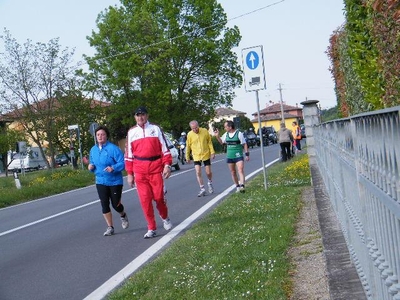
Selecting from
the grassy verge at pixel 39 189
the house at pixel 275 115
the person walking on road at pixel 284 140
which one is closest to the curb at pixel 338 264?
the grassy verge at pixel 39 189

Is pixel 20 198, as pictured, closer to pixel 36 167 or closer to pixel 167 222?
pixel 167 222

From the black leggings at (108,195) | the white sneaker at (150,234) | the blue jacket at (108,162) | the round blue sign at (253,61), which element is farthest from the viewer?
the round blue sign at (253,61)

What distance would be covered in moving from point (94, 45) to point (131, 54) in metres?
4.67

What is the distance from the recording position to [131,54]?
56469mm

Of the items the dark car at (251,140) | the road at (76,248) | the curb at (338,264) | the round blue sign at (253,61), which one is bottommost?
the road at (76,248)

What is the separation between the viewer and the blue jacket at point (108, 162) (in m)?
11.1

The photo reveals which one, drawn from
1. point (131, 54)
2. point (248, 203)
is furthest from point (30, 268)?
point (131, 54)

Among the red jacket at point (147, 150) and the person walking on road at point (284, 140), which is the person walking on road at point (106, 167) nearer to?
the red jacket at point (147, 150)

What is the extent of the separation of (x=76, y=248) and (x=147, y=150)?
1.77 meters

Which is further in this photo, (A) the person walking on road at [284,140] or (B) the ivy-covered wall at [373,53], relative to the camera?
(A) the person walking on road at [284,140]

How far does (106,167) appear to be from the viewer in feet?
36.2

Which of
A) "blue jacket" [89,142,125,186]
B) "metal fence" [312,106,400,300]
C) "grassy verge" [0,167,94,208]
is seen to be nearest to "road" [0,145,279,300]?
"blue jacket" [89,142,125,186]

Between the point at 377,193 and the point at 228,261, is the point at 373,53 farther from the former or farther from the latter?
the point at 377,193

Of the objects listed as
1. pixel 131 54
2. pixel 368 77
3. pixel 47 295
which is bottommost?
pixel 47 295
